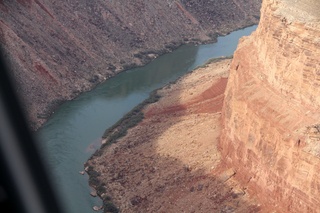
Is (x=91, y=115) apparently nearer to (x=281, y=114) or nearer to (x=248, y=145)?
(x=248, y=145)

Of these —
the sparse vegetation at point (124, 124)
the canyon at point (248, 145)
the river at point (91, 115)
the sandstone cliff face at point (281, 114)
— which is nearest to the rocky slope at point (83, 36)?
the river at point (91, 115)

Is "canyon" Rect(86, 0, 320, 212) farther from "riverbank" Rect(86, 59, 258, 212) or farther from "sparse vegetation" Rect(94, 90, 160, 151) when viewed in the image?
"sparse vegetation" Rect(94, 90, 160, 151)

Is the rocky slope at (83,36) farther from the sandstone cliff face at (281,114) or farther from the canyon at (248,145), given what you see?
the sandstone cliff face at (281,114)

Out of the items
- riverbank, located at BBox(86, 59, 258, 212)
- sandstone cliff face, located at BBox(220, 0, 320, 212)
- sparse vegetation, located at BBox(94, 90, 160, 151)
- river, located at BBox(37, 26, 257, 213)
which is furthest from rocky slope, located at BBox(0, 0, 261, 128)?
sandstone cliff face, located at BBox(220, 0, 320, 212)

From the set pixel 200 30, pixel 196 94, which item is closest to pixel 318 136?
pixel 196 94

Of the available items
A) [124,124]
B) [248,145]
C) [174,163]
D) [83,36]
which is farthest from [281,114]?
[83,36]

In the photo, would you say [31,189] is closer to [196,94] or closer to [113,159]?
[113,159]
